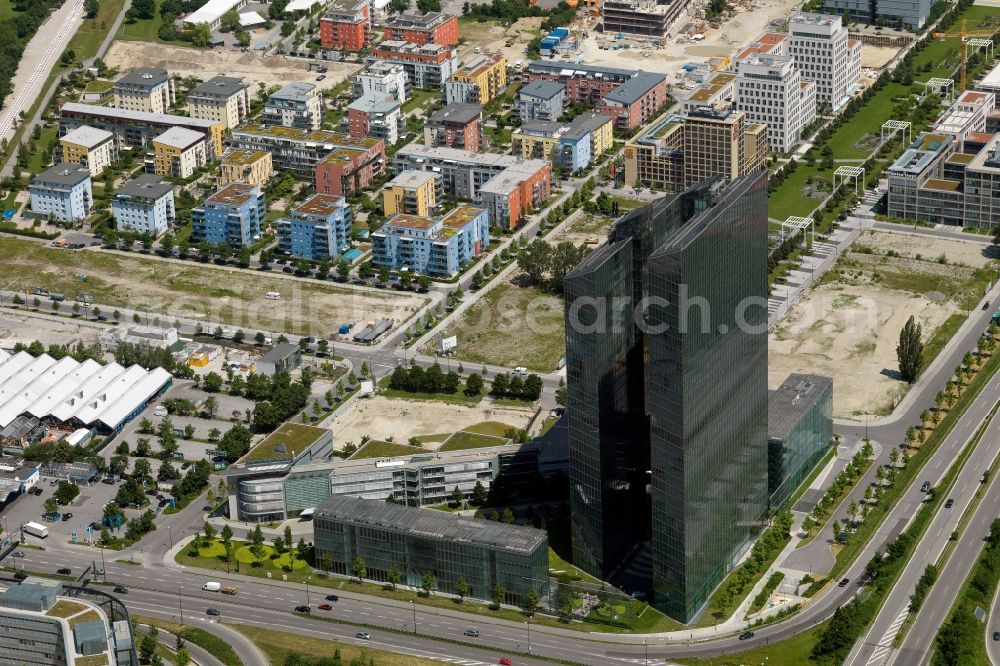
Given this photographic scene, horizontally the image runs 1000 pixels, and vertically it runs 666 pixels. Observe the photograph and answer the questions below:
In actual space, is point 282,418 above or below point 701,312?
below

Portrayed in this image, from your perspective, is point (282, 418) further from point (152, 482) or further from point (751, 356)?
point (751, 356)

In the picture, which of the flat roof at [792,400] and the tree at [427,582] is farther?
the flat roof at [792,400]

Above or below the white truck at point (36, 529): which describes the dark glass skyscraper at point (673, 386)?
above

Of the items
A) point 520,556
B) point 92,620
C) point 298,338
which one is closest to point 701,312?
point 520,556

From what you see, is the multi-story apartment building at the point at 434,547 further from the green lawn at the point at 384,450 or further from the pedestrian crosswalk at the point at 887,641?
the pedestrian crosswalk at the point at 887,641

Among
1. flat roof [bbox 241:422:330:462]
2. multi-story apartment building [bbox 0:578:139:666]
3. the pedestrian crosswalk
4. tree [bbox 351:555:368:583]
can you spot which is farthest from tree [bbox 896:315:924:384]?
multi-story apartment building [bbox 0:578:139:666]

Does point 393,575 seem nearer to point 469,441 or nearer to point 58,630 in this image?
point 469,441

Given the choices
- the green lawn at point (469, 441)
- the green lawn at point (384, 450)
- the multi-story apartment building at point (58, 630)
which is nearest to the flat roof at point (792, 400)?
the green lawn at point (469, 441)

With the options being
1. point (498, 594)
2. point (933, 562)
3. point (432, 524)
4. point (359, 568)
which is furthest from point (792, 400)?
point (359, 568)

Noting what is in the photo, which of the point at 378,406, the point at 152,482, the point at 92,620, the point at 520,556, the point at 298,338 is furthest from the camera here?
the point at 298,338
